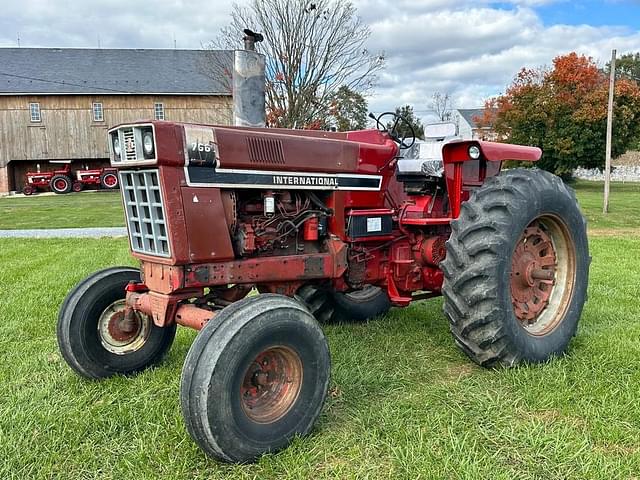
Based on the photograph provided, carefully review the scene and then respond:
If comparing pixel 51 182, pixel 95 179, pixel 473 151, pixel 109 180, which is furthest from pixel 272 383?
pixel 51 182

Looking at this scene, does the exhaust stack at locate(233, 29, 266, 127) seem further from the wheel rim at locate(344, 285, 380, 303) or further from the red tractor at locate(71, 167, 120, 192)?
the red tractor at locate(71, 167, 120, 192)

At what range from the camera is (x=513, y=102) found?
1145 inches

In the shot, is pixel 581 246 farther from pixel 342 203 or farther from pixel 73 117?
pixel 73 117

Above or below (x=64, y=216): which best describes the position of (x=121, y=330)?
above

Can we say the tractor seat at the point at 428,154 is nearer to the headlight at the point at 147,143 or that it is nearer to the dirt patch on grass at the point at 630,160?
the headlight at the point at 147,143

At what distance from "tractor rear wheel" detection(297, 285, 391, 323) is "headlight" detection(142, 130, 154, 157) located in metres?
2.16

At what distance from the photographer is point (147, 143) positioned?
2.96m

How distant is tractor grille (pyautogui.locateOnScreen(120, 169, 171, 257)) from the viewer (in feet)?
10.1

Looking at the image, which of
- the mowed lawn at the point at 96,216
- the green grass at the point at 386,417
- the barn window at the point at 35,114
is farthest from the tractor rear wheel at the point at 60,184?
the green grass at the point at 386,417

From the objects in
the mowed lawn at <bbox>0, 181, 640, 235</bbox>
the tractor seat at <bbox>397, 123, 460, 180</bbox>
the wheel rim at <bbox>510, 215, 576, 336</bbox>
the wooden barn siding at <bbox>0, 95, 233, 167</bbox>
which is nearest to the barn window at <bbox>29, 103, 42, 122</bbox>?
the wooden barn siding at <bbox>0, 95, 233, 167</bbox>

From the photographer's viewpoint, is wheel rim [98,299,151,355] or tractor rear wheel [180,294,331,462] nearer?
tractor rear wheel [180,294,331,462]

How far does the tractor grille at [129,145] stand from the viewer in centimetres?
305

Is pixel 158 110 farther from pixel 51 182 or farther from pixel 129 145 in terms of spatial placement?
pixel 129 145

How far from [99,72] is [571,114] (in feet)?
87.8
